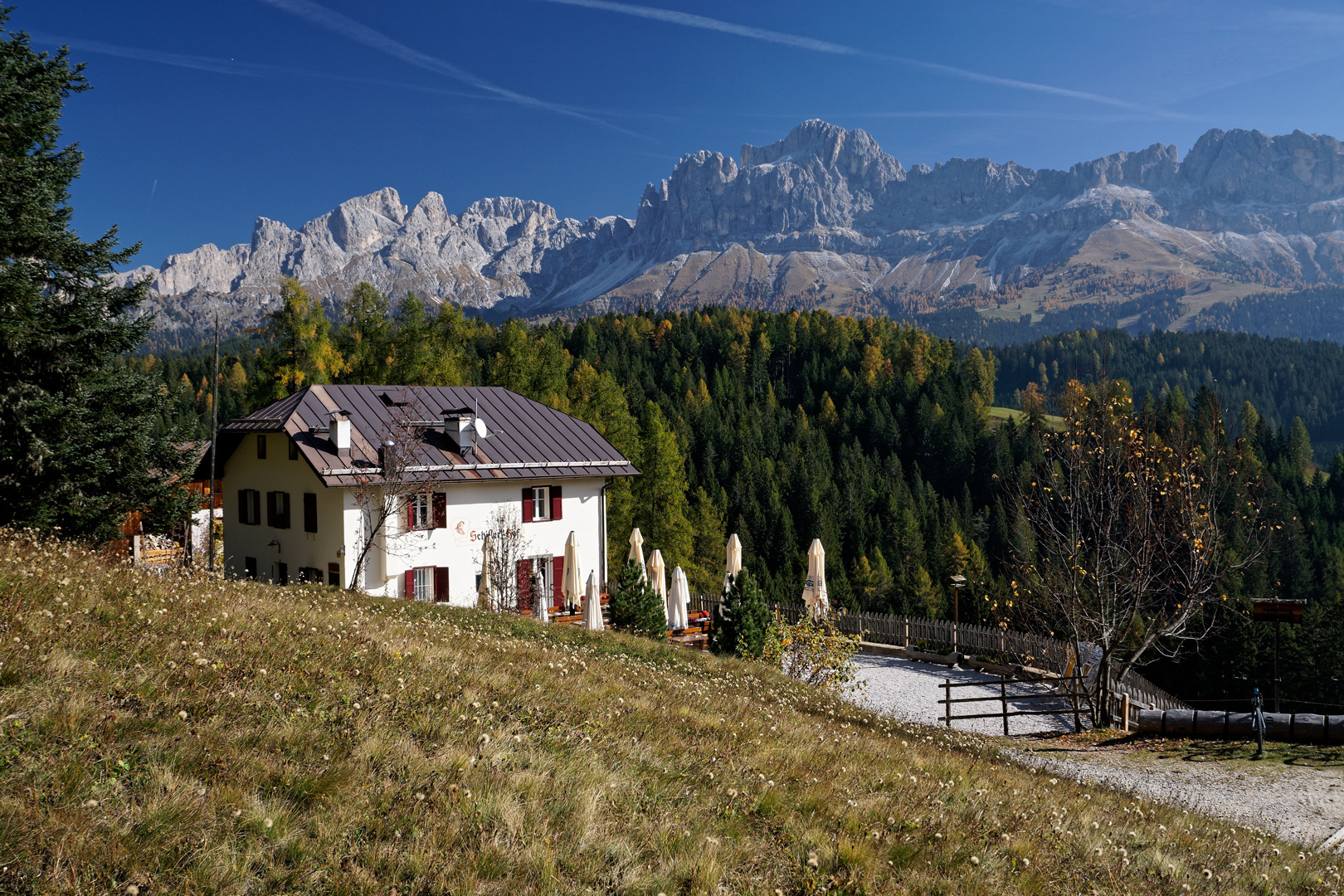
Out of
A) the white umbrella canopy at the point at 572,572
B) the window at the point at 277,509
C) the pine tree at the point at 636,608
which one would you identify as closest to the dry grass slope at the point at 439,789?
the pine tree at the point at 636,608

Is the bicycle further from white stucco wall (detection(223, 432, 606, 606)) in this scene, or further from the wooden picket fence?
white stucco wall (detection(223, 432, 606, 606))

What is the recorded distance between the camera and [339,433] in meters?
26.8

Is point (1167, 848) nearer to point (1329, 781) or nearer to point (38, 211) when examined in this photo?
point (1329, 781)

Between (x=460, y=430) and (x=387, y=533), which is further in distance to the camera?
(x=460, y=430)

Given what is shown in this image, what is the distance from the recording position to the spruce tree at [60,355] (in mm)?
16984

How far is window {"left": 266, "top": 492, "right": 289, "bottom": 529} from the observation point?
93.6 feet

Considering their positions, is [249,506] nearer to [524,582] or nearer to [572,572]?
[524,582]

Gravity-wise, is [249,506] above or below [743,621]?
above

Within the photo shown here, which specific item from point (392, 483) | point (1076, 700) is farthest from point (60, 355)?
point (1076, 700)

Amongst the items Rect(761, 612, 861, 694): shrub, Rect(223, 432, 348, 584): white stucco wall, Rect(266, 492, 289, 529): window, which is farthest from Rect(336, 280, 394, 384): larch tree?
Rect(761, 612, 861, 694): shrub

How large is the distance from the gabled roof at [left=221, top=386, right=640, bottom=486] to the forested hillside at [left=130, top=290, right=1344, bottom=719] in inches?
179

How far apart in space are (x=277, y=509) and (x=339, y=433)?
4.76m

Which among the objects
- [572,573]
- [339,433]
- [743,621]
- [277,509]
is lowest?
[743,621]

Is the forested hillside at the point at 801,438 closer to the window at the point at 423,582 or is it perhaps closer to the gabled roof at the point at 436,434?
the gabled roof at the point at 436,434
